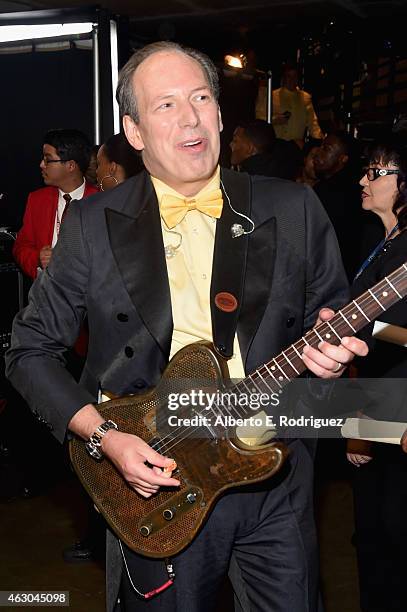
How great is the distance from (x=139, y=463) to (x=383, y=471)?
1.44 metres

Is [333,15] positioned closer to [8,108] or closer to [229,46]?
[229,46]

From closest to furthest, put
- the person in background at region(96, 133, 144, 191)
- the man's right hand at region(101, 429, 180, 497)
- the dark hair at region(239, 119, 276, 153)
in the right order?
1. the man's right hand at region(101, 429, 180, 497)
2. the person in background at region(96, 133, 144, 191)
3. the dark hair at region(239, 119, 276, 153)

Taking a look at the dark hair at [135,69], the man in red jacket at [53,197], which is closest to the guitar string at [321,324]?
the dark hair at [135,69]

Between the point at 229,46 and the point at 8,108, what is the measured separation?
3.90 m

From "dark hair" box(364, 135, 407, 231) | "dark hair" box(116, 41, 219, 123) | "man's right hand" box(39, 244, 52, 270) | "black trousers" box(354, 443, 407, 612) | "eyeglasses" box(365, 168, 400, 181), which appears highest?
"dark hair" box(116, 41, 219, 123)

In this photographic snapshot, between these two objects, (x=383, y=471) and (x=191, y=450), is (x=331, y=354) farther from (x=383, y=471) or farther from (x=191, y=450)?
(x=383, y=471)

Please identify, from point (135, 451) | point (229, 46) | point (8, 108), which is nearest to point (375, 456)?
point (135, 451)

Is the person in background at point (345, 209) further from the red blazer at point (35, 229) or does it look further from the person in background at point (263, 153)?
the red blazer at point (35, 229)

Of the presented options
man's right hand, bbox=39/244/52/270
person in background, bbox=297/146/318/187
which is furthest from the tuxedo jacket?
person in background, bbox=297/146/318/187

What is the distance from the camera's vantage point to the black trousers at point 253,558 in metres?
1.94

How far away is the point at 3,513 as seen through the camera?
457 cm

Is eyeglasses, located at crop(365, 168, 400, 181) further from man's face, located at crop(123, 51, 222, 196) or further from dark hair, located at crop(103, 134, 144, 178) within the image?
man's face, located at crop(123, 51, 222, 196)

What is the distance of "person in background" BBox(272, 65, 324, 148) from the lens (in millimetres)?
8523

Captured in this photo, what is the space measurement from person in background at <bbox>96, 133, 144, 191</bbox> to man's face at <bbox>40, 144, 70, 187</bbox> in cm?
56
